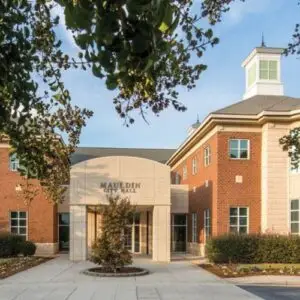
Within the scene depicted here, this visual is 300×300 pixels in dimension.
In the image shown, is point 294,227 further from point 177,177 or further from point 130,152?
point 130,152

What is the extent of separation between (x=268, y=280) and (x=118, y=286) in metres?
5.51

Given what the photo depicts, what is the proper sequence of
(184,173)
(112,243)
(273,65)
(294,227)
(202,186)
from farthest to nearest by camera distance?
(184,173)
(273,65)
(202,186)
(294,227)
(112,243)

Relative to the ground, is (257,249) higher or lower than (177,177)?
lower

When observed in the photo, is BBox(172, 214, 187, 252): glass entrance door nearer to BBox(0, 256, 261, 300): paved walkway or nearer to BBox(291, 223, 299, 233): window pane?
BBox(291, 223, 299, 233): window pane

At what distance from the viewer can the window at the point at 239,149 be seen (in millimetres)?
29688

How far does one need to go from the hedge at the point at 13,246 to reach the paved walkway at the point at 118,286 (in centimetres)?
653

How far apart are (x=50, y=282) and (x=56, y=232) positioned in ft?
55.8

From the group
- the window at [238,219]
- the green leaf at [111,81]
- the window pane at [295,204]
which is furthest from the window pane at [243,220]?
the green leaf at [111,81]

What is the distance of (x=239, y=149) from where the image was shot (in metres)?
29.8

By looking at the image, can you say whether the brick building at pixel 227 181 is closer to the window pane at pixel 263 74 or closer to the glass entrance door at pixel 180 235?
the window pane at pixel 263 74

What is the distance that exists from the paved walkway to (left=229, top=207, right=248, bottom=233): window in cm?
632

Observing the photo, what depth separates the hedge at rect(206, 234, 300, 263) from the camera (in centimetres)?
2584

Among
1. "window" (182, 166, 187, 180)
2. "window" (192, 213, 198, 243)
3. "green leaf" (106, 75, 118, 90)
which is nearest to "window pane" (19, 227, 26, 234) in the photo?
"window" (192, 213, 198, 243)

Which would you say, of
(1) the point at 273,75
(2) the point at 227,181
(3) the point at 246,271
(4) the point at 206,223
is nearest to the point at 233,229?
(2) the point at 227,181
